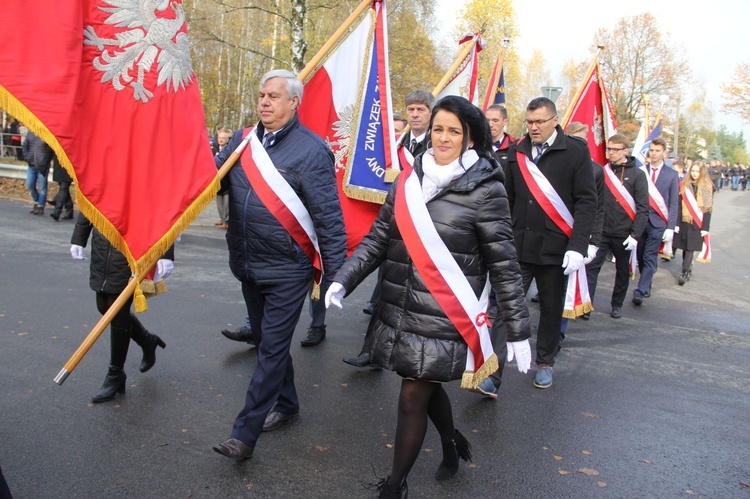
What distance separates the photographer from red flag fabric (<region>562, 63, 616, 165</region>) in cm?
725

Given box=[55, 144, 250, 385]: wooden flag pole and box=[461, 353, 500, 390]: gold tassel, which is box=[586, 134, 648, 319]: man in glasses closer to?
box=[461, 353, 500, 390]: gold tassel

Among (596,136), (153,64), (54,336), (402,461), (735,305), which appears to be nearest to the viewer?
(402,461)

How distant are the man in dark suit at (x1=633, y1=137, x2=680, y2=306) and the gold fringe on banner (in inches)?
259

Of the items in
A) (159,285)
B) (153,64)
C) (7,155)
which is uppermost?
(153,64)

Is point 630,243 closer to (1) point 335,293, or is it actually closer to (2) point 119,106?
(1) point 335,293

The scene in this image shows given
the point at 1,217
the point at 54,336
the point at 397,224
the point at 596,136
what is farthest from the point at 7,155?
the point at 397,224

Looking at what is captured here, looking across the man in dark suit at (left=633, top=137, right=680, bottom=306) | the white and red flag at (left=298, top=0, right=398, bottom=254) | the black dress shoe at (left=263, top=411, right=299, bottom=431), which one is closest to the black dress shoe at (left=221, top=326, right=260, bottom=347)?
the white and red flag at (left=298, top=0, right=398, bottom=254)

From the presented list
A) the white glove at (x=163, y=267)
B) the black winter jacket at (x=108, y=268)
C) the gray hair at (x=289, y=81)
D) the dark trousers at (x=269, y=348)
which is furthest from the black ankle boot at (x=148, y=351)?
the gray hair at (x=289, y=81)

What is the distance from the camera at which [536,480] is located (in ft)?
12.1

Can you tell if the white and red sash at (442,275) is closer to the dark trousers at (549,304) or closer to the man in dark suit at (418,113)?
the dark trousers at (549,304)

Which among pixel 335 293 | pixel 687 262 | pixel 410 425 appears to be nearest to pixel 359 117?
pixel 335 293

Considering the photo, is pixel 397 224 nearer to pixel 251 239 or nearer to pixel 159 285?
pixel 251 239

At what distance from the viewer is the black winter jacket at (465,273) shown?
10.3 feet

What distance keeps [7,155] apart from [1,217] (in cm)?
1124
